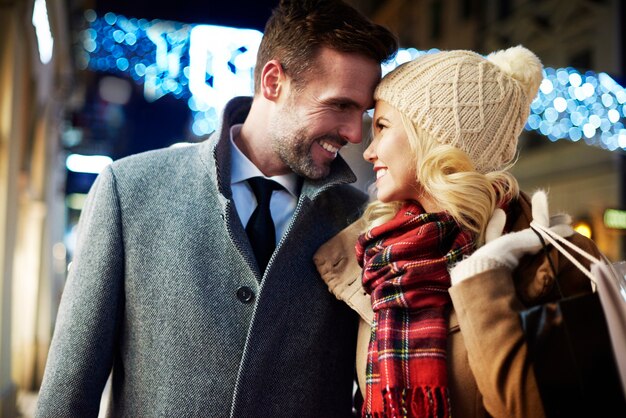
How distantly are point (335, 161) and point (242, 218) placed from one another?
0.43 meters

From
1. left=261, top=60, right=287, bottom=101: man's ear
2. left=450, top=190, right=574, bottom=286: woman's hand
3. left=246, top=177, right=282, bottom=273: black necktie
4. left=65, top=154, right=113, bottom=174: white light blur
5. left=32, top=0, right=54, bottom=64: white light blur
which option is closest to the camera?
left=450, top=190, right=574, bottom=286: woman's hand

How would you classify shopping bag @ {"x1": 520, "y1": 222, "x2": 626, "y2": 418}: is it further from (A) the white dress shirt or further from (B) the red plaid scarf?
(A) the white dress shirt

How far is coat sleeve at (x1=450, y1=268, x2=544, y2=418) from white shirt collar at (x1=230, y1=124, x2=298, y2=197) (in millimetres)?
892

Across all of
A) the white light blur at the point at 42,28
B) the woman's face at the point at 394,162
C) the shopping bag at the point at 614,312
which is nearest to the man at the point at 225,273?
the woman's face at the point at 394,162

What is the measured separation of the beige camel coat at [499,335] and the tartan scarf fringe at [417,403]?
75 millimetres

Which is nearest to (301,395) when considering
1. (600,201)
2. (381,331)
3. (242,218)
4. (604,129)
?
(381,331)

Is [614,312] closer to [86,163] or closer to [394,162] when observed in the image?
[394,162]

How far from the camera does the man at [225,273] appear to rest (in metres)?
2.04

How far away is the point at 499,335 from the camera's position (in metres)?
1.62

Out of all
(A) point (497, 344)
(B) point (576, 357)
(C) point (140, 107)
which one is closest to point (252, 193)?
(A) point (497, 344)

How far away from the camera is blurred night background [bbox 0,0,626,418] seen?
582 cm

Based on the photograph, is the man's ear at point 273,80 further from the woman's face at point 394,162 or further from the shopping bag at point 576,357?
the shopping bag at point 576,357

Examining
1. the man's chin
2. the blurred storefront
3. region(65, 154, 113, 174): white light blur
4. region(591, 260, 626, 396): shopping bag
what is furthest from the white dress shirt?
region(65, 154, 113, 174): white light blur

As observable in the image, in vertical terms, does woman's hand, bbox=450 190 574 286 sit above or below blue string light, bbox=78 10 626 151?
below
